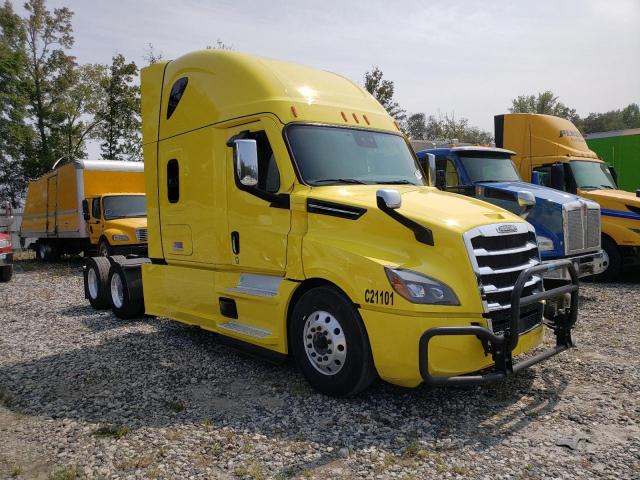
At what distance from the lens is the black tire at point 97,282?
859 cm

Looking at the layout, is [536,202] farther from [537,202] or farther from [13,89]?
[13,89]

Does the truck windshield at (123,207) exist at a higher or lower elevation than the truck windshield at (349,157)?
lower

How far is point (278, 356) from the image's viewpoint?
505 cm

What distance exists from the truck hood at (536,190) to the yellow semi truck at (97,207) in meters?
7.69

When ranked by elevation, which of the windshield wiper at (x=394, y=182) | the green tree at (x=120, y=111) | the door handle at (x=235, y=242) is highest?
the green tree at (x=120, y=111)

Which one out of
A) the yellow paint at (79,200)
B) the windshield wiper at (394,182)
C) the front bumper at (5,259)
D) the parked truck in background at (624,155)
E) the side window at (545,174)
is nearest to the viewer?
the windshield wiper at (394,182)

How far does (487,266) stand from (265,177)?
7.41 ft

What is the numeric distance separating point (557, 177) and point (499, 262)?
678 cm

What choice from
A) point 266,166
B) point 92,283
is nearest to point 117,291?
point 92,283

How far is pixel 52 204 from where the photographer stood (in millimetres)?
17156

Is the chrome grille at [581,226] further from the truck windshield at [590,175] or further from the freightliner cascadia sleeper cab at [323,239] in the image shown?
the freightliner cascadia sleeper cab at [323,239]

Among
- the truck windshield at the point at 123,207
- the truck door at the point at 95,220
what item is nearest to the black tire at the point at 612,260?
the truck windshield at the point at 123,207

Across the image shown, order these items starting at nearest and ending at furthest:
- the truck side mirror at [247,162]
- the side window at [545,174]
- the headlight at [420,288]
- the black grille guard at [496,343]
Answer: the black grille guard at [496,343] < the headlight at [420,288] < the truck side mirror at [247,162] < the side window at [545,174]

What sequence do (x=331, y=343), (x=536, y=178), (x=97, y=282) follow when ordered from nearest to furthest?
(x=331, y=343)
(x=97, y=282)
(x=536, y=178)
